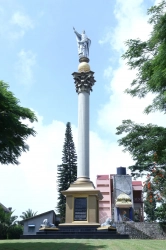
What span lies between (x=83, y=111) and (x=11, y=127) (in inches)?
525

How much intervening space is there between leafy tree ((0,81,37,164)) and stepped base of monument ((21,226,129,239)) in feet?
25.3

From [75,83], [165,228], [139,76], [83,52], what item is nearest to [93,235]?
[165,228]

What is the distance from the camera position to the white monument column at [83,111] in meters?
23.1

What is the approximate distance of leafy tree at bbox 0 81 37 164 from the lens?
11.6 m

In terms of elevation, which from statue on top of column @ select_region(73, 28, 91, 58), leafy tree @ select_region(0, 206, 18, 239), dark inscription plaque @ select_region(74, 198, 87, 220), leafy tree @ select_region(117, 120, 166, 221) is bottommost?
leafy tree @ select_region(0, 206, 18, 239)

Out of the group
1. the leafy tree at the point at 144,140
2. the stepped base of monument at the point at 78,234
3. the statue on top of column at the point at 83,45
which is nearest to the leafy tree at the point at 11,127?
the leafy tree at the point at 144,140

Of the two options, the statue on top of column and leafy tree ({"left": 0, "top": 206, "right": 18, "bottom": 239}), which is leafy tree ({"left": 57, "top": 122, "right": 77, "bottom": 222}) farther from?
the statue on top of column

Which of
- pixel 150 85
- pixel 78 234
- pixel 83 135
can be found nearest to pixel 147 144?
pixel 150 85

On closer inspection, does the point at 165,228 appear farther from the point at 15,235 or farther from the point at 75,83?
the point at 15,235

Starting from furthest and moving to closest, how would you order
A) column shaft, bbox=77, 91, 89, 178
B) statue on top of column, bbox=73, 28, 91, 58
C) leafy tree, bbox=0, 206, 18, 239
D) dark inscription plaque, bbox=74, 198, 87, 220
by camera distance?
leafy tree, bbox=0, 206, 18, 239, statue on top of column, bbox=73, 28, 91, 58, column shaft, bbox=77, 91, 89, 178, dark inscription plaque, bbox=74, 198, 87, 220

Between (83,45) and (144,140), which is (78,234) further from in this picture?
(83,45)

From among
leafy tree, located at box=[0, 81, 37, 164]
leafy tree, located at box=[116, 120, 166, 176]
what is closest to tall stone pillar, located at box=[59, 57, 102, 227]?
leafy tree, located at box=[116, 120, 166, 176]

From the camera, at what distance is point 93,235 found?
1811 centimetres

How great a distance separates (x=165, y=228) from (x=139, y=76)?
16.1 m
